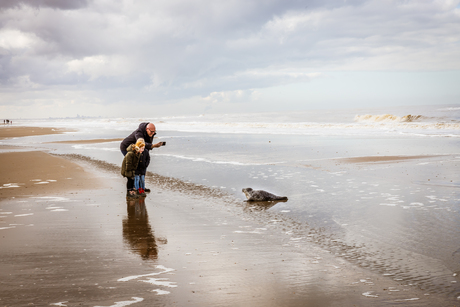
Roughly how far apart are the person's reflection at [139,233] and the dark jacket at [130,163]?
961mm

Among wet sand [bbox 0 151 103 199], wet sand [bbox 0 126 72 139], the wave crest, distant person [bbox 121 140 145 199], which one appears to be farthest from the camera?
the wave crest

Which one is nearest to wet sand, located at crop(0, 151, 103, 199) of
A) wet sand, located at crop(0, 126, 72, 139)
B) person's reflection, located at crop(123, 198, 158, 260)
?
person's reflection, located at crop(123, 198, 158, 260)

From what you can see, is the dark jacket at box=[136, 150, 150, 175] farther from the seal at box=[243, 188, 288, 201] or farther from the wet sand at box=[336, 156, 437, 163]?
the wet sand at box=[336, 156, 437, 163]

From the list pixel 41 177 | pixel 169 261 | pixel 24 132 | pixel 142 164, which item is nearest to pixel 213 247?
pixel 169 261

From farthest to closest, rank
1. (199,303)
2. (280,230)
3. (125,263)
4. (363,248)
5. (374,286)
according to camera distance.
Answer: (280,230), (363,248), (125,263), (374,286), (199,303)

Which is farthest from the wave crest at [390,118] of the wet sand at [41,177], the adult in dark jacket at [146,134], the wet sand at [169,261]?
the wet sand at [169,261]

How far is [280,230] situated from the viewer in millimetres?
6355

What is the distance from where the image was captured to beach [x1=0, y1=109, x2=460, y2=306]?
155 inches

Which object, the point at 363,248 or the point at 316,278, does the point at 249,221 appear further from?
the point at 316,278

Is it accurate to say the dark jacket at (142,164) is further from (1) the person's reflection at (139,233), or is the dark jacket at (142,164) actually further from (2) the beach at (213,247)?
(1) the person's reflection at (139,233)

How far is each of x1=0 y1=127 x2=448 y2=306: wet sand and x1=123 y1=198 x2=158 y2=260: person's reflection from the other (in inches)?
0.7

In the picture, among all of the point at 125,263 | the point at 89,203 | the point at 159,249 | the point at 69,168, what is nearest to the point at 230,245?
the point at 159,249

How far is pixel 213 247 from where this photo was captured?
5.47 metres

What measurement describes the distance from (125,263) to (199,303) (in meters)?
1.53
